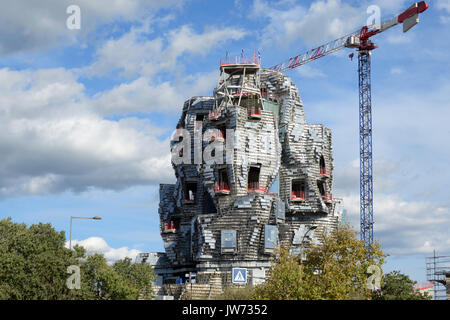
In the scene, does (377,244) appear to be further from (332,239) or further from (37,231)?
(37,231)

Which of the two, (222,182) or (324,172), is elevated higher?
(324,172)

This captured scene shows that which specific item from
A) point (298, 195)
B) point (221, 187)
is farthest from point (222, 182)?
point (298, 195)

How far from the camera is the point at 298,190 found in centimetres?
10531

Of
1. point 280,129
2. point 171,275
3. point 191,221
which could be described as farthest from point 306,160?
point 171,275

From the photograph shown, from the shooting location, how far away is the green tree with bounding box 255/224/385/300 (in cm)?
5441

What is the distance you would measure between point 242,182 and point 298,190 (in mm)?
13628

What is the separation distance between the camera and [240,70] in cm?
10625

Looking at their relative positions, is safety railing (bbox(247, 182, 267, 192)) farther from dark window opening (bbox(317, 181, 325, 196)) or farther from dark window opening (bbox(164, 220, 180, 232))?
dark window opening (bbox(164, 220, 180, 232))

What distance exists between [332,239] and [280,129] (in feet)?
140

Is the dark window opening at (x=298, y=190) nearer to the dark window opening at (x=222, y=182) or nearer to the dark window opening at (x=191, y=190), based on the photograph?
the dark window opening at (x=222, y=182)

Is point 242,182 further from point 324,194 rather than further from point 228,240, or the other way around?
point 324,194

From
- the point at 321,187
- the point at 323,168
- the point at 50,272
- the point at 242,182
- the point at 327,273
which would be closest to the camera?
the point at 50,272

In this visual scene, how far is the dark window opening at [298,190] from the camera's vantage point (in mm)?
102875
